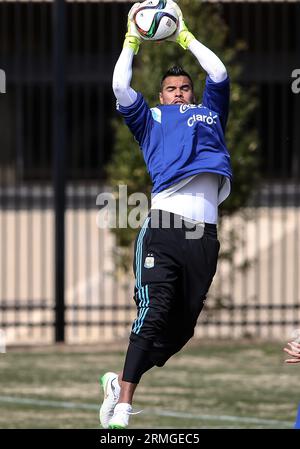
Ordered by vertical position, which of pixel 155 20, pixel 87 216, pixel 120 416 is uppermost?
pixel 155 20

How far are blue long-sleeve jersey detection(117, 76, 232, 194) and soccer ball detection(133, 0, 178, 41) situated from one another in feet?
1.29

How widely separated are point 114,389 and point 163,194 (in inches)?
44.5

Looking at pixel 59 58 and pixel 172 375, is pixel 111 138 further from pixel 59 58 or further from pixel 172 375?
pixel 172 375

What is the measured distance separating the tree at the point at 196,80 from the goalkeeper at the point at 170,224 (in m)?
6.55

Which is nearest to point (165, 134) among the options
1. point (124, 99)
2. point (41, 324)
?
point (124, 99)

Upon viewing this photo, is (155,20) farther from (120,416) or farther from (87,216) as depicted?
(87,216)

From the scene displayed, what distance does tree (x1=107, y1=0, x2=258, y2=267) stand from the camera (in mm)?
14602

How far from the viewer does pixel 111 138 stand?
33.3 metres

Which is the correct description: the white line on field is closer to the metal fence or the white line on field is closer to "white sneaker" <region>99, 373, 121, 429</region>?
"white sneaker" <region>99, 373, 121, 429</region>

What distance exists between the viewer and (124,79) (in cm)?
785

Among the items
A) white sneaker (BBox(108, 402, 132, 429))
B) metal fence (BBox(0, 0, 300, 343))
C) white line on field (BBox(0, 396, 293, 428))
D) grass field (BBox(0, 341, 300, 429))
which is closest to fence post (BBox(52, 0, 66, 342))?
metal fence (BBox(0, 0, 300, 343))

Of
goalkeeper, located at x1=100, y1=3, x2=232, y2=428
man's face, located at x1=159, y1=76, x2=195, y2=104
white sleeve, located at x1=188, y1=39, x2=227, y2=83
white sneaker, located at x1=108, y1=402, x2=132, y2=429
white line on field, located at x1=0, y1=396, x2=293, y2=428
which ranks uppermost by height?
white sleeve, located at x1=188, y1=39, x2=227, y2=83

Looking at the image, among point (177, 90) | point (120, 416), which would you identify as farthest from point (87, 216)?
point (120, 416)

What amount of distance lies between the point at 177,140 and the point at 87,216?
9416 mm
